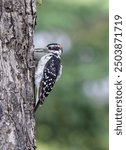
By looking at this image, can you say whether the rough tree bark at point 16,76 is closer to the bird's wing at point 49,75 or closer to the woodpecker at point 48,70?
the woodpecker at point 48,70

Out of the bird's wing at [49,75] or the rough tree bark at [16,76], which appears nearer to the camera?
the rough tree bark at [16,76]

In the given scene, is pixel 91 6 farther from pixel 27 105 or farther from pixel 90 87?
pixel 27 105

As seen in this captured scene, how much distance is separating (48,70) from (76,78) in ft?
23.9

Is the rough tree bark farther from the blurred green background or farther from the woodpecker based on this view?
the blurred green background

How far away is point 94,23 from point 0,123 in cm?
990

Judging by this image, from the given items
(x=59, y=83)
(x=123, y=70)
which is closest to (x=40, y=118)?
(x=59, y=83)

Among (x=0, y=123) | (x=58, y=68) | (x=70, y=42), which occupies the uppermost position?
(x=70, y=42)

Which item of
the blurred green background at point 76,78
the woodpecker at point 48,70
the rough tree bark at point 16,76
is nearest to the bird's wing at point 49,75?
the woodpecker at point 48,70

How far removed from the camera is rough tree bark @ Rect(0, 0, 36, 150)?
9242mm

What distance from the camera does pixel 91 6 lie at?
17.5 m

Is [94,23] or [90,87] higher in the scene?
[94,23]

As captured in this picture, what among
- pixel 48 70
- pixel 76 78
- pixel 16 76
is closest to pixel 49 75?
pixel 48 70

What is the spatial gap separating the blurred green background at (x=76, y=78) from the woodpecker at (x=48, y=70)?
612cm

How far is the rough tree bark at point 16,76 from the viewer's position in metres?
9.24
